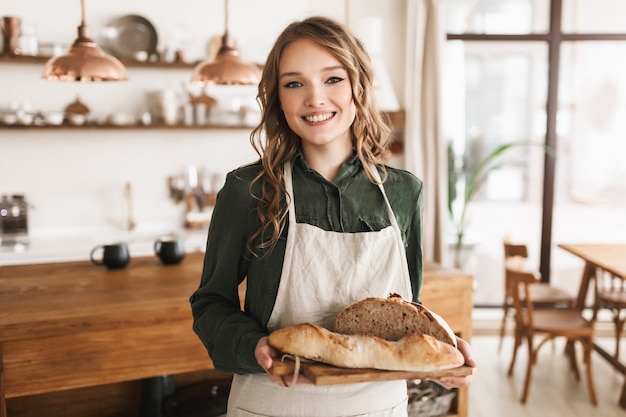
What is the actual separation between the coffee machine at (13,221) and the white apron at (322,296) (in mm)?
3562

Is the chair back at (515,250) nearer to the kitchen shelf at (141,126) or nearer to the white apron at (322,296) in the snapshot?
the kitchen shelf at (141,126)

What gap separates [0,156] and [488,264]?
388 centimetres

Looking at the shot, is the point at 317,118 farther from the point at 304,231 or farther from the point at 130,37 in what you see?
the point at 130,37

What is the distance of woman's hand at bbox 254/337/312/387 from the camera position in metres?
1.18

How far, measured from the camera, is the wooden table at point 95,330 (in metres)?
2.16

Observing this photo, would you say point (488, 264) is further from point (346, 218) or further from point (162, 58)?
point (346, 218)

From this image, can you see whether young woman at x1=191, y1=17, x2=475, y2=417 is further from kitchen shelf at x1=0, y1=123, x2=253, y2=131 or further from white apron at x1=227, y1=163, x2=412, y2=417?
kitchen shelf at x1=0, y1=123, x2=253, y2=131

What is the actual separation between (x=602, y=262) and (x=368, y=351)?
305 cm

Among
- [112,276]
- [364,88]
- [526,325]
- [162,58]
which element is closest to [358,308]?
[364,88]

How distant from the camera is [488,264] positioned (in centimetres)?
541

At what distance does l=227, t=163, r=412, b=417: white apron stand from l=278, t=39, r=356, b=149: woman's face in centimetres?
15

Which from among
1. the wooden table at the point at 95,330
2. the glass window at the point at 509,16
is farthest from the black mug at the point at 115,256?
the glass window at the point at 509,16

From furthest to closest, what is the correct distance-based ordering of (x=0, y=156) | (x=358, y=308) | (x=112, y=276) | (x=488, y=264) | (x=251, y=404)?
1. (x=488, y=264)
2. (x=0, y=156)
3. (x=112, y=276)
4. (x=251, y=404)
5. (x=358, y=308)

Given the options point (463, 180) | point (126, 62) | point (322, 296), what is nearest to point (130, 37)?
point (126, 62)
